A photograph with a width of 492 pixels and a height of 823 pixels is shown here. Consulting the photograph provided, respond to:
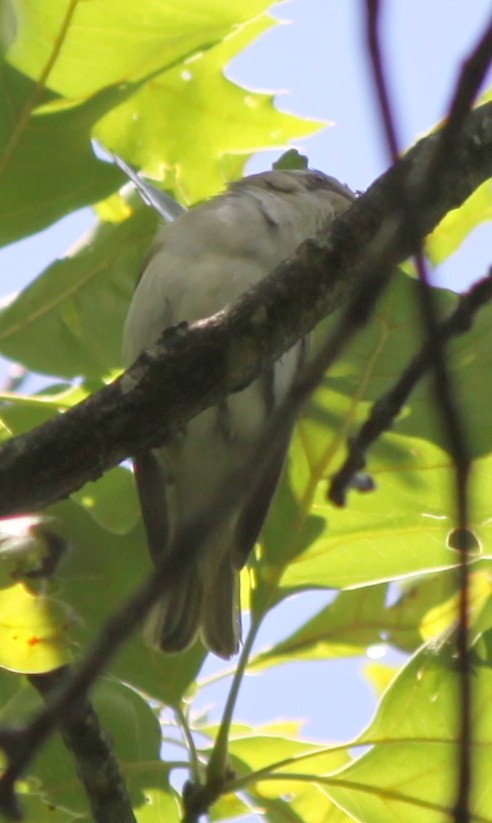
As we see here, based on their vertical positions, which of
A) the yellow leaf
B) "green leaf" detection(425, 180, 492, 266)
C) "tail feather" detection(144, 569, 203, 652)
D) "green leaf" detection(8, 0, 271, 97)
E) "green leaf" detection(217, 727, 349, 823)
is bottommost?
the yellow leaf

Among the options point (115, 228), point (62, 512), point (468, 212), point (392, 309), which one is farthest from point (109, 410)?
point (468, 212)

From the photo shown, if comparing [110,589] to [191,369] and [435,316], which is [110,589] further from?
[435,316]

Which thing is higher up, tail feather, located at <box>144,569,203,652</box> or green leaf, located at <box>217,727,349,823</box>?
tail feather, located at <box>144,569,203,652</box>

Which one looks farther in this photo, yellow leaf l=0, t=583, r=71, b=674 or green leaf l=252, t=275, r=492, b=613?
green leaf l=252, t=275, r=492, b=613

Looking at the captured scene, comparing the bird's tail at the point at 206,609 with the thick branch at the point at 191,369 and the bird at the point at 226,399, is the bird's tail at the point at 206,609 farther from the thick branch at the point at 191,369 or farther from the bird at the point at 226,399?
the thick branch at the point at 191,369

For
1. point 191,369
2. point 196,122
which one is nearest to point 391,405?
point 191,369

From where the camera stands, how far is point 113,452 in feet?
A: 7.84

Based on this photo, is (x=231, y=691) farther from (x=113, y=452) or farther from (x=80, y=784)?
(x=113, y=452)

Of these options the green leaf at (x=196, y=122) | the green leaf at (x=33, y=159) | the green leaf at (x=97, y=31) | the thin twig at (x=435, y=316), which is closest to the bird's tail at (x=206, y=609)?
the green leaf at (x=33, y=159)

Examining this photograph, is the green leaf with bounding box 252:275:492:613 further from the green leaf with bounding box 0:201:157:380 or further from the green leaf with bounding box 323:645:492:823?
the green leaf with bounding box 0:201:157:380

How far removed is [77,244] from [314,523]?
110 cm

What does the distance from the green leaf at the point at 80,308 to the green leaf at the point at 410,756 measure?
1.25 metres

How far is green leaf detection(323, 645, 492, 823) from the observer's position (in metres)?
3.04

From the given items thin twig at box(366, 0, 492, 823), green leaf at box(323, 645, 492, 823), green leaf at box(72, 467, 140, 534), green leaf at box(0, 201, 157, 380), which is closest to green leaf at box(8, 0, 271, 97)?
green leaf at box(0, 201, 157, 380)
